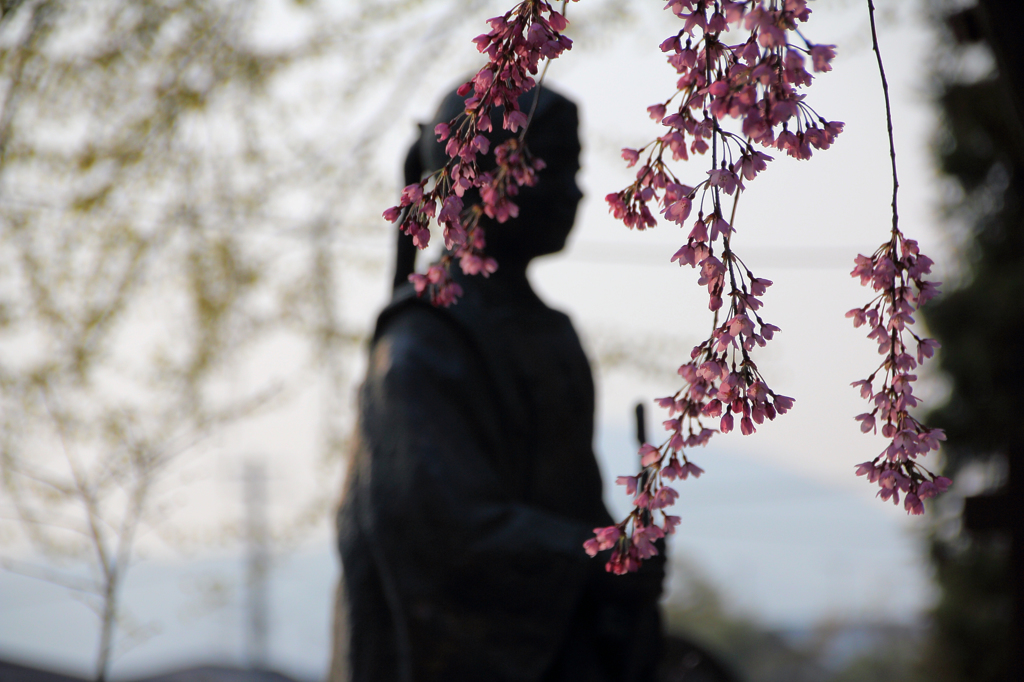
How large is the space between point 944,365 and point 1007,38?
4.54 m

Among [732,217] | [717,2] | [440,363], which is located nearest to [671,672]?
[440,363]

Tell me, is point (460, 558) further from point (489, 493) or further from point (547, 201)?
point (547, 201)

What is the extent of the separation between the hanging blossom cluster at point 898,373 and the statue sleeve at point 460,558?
0.79m

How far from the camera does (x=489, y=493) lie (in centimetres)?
179

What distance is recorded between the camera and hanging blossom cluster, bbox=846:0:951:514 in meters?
1.03

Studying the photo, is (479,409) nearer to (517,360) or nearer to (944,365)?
(517,360)

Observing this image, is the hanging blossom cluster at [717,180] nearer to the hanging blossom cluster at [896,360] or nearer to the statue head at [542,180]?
the hanging blossom cluster at [896,360]

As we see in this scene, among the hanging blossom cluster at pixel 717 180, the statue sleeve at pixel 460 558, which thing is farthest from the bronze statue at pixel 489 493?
the hanging blossom cluster at pixel 717 180

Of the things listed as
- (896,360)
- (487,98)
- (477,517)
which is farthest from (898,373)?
(477,517)

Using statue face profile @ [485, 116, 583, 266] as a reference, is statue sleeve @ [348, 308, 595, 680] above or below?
below

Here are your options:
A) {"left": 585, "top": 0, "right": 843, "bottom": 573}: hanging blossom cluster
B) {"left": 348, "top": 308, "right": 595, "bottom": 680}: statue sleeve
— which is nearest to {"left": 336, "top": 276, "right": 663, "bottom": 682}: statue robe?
{"left": 348, "top": 308, "right": 595, "bottom": 680}: statue sleeve

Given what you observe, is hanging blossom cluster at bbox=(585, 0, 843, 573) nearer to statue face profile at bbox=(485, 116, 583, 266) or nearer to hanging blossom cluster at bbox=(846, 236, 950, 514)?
hanging blossom cluster at bbox=(846, 236, 950, 514)

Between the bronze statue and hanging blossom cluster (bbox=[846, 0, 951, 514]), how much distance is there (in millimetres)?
769

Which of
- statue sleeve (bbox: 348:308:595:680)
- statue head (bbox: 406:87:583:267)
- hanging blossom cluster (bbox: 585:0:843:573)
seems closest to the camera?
hanging blossom cluster (bbox: 585:0:843:573)
